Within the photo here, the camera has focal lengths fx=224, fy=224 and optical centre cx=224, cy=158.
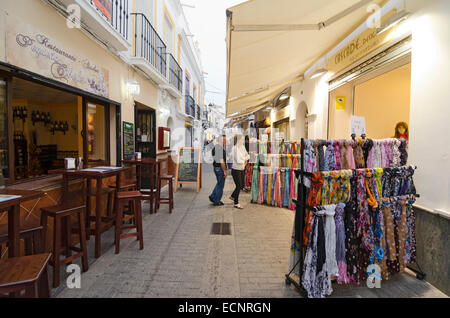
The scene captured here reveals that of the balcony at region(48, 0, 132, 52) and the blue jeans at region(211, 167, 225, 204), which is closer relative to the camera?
the balcony at region(48, 0, 132, 52)

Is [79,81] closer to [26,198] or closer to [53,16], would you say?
[53,16]

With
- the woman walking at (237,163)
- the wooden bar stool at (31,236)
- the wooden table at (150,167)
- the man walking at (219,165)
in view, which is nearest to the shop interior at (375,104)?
the woman walking at (237,163)

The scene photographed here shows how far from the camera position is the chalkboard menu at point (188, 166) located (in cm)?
704

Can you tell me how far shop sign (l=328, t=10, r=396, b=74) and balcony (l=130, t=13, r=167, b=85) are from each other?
4342 millimetres

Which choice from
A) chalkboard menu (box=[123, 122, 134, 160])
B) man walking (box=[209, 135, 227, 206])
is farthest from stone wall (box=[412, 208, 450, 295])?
chalkboard menu (box=[123, 122, 134, 160])

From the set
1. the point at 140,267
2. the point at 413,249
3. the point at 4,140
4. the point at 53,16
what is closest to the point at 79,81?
the point at 53,16

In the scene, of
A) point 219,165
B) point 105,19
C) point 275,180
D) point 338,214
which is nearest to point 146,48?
point 105,19

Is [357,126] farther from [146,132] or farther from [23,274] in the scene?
[146,132]

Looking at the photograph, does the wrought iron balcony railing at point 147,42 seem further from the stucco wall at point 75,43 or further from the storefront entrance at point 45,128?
the storefront entrance at point 45,128

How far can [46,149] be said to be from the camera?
7.61 metres

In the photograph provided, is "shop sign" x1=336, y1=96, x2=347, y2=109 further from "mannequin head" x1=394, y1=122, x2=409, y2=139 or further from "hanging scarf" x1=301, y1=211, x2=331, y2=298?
"hanging scarf" x1=301, y1=211, x2=331, y2=298

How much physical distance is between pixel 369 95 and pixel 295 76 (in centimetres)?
233

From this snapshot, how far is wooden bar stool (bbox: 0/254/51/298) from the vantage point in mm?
1311

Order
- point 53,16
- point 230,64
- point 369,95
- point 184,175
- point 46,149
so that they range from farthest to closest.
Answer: point 46,149, point 184,175, point 230,64, point 369,95, point 53,16
